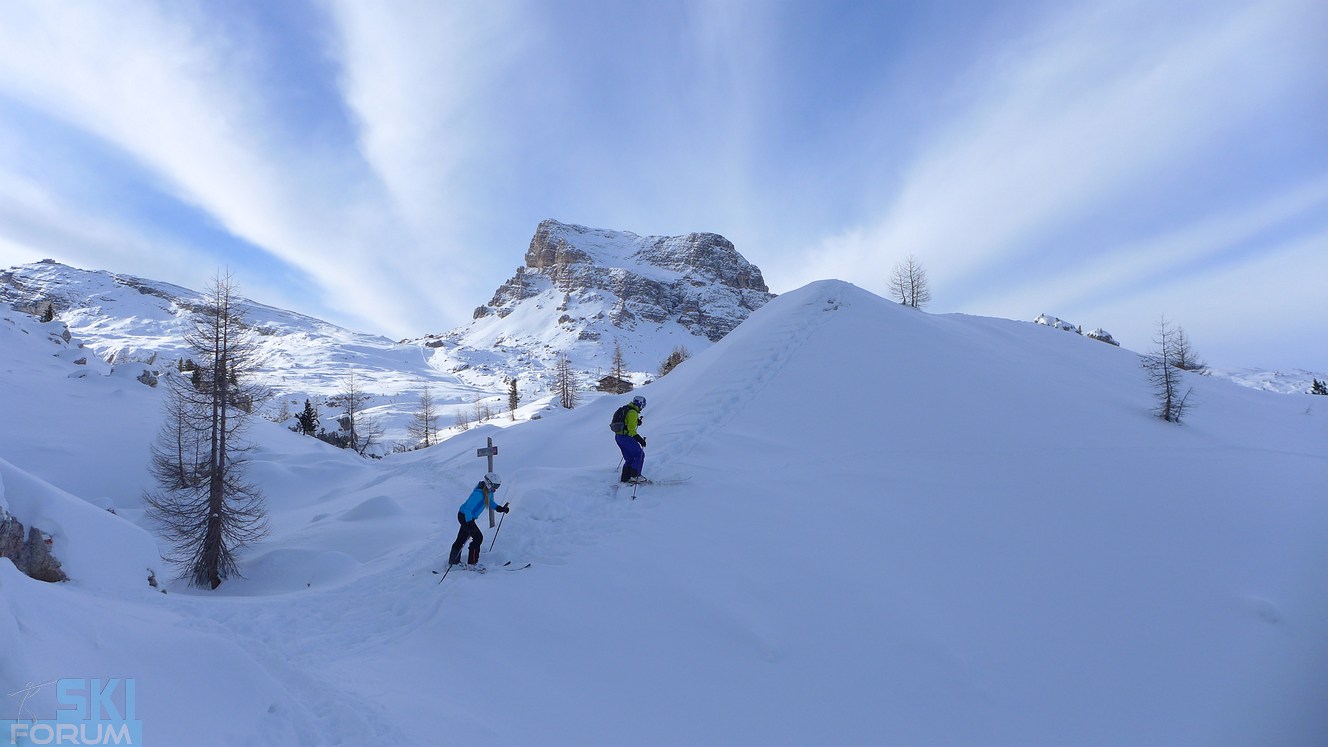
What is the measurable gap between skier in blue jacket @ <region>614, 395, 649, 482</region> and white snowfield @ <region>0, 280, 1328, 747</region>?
0.46 m

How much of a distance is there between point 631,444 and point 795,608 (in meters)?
4.95

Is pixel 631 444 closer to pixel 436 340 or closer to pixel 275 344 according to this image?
pixel 275 344

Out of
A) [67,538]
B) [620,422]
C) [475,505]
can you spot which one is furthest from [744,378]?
[67,538]

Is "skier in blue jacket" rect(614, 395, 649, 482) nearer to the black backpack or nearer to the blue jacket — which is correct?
the black backpack

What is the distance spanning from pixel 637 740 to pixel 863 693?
101 inches

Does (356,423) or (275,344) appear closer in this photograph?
(356,423)

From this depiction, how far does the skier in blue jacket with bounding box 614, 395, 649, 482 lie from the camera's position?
1052 cm

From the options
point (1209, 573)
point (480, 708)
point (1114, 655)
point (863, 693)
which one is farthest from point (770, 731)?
point (1209, 573)

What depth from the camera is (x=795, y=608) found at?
6688mm

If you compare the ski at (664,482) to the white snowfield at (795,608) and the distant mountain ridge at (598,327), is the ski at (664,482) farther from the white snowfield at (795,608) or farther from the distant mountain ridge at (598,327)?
the distant mountain ridge at (598,327)

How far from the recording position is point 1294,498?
1075 cm

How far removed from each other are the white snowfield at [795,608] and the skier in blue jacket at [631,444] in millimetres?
464

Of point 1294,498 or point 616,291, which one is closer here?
point 1294,498

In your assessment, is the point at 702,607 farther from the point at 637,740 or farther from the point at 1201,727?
the point at 1201,727
